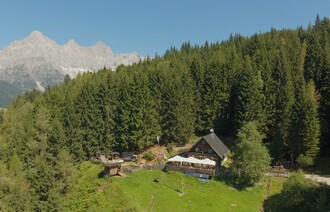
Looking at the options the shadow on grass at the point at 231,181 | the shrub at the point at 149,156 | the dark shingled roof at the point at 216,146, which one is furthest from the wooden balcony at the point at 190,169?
the shrub at the point at 149,156

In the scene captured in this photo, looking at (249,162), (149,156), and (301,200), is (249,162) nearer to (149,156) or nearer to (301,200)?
(301,200)

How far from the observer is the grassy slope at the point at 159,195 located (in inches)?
2038

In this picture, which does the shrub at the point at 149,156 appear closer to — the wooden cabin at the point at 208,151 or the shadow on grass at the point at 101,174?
the wooden cabin at the point at 208,151

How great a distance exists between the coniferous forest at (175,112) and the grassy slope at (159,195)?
25.4ft

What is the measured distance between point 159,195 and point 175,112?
31.9 m

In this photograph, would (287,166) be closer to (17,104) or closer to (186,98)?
(186,98)

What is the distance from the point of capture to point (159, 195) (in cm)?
5497


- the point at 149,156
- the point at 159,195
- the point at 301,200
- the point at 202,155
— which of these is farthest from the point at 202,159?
the point at 301,200

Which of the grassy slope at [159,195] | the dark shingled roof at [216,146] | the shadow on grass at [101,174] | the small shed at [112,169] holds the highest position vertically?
the dark shingled roof at [216,146]

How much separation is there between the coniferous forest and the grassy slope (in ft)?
25.4

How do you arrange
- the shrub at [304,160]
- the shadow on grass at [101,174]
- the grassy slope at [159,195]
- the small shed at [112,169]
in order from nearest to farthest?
the grassy slope at [159,195] → the shrub at [304,160] → the small shed at [112,169] → the shadow on grass at [101,174]

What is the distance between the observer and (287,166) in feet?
216

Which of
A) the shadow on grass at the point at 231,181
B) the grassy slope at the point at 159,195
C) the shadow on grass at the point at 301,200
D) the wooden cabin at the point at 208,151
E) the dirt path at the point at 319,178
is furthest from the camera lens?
the wooden cabin at the point at 208,151

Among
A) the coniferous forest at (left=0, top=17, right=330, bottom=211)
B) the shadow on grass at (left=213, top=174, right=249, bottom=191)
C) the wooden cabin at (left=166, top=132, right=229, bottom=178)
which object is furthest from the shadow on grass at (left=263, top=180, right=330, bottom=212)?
the coniferous forest at (left=0, top=17, right=330, bottom=211)
